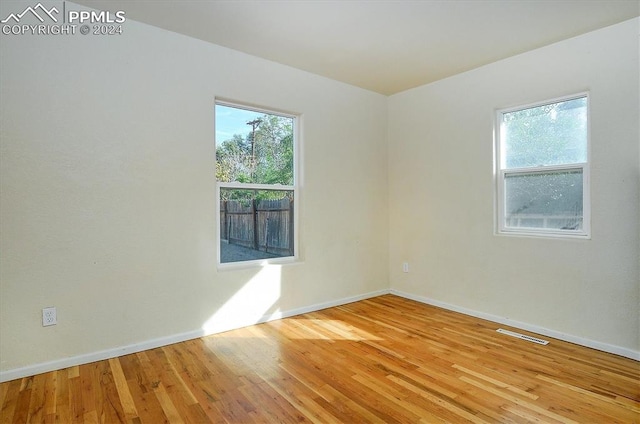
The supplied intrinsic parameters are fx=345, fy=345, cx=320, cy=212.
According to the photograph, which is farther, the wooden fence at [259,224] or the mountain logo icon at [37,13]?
the wooden fence at [259,224]

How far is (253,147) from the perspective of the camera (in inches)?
140

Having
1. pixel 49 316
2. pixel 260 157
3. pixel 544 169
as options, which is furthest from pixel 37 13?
pixel 544 169

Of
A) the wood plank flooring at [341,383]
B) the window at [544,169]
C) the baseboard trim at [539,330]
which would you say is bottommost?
the wood plank flooring at [341,383]

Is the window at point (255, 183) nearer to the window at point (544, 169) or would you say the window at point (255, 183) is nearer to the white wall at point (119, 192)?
the white wall at point (119, 192)

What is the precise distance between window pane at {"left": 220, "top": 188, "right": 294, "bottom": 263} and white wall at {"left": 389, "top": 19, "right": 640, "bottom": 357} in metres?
1.61

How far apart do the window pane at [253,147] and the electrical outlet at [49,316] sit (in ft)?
5.30

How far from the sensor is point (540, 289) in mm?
3221

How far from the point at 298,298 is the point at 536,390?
7.49 feet

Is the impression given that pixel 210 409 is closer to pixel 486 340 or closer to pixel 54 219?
pixel 54 219

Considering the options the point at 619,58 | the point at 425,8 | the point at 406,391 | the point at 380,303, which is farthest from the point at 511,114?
the point at 406,391

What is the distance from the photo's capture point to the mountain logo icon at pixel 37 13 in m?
2.34

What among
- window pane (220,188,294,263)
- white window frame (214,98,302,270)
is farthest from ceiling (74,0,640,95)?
window pane (220,188,294,263)

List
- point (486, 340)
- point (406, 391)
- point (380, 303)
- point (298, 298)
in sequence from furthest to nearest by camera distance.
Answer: point (380, 303) < point (298, 298) < point (486, 340) < point (406, 391)

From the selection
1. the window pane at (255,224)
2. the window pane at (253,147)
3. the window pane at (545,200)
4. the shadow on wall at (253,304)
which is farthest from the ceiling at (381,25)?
the shadow on wall at (253,304)
